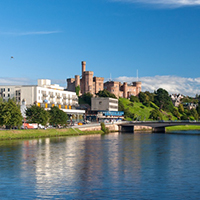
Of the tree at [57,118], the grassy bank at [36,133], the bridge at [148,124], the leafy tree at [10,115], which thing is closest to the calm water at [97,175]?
the grassy bank at [36,133]

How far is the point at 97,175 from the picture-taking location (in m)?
47.7

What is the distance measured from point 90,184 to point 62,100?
461 feet

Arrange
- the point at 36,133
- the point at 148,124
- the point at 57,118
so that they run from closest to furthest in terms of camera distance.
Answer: the point at 36,133 < the point at 57,118 < the point at 148,124

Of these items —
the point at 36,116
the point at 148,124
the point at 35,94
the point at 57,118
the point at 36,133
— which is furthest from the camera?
the point at 148,124

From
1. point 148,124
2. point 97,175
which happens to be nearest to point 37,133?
point 97,175

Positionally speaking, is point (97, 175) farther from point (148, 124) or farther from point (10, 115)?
point (148, 124)

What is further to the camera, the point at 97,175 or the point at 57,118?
the point at 57,118

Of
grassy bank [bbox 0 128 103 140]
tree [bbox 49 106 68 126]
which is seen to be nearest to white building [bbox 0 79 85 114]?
tree [bbox 49 106 68 126]

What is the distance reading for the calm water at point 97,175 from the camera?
38.1 m

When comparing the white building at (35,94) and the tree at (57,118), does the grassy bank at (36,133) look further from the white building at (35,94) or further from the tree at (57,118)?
the white building at (35,94)

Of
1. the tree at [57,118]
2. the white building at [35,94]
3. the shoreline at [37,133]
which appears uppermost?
the white building at [35,94]

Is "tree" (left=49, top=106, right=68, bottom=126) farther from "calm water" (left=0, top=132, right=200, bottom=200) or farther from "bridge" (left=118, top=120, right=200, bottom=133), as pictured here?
"calm water" (left=0, top=132, right=200, bottom=200)

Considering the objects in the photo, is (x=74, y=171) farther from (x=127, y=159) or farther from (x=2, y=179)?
(x=127, y=159)

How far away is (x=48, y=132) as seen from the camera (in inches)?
4542
